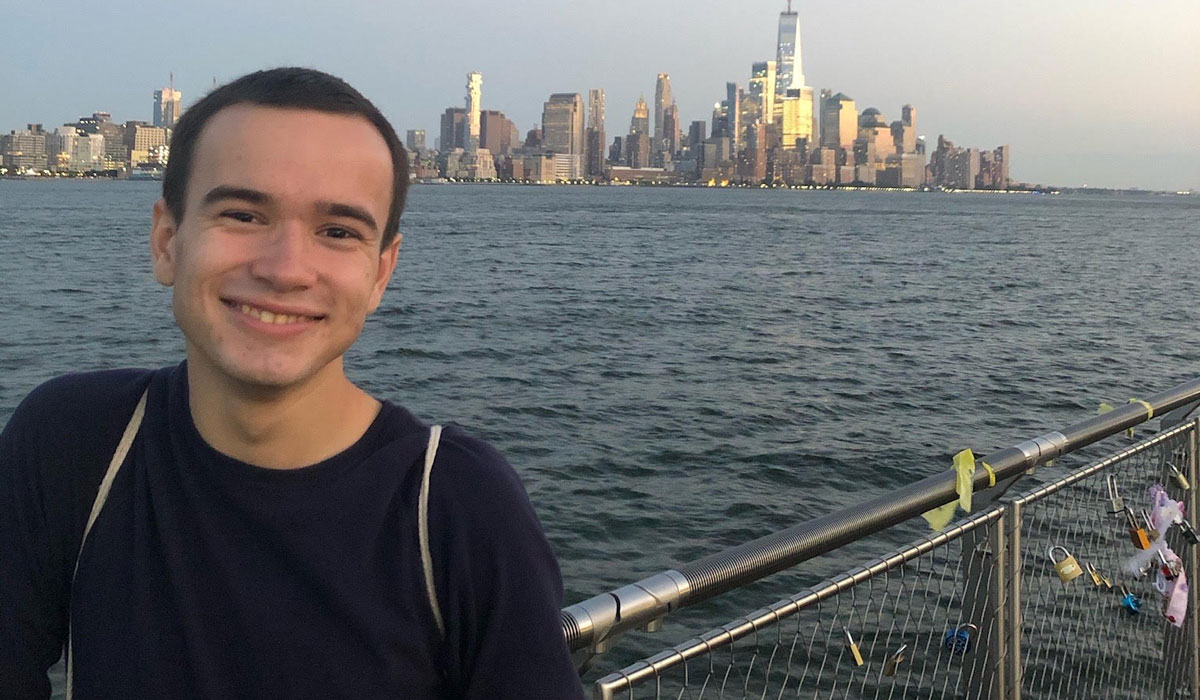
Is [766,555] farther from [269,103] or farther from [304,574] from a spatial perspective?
[269,103]

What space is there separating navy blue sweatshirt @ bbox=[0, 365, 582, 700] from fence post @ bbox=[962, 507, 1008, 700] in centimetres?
211

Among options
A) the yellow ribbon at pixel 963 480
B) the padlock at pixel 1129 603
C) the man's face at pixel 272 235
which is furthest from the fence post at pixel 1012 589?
the man's face at pixel 272 235

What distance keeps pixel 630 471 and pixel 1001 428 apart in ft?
24.1

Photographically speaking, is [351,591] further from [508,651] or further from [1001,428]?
[1001,428]

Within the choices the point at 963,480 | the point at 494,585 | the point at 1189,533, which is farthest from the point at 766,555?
the point at 1189,533

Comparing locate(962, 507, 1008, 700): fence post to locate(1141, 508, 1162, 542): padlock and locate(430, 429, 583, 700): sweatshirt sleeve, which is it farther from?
locate(430, 429, 583, 700): sweatshirt sleeve

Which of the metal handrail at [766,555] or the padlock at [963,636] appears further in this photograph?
the padlock at [963,636]

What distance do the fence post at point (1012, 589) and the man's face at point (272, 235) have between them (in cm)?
236

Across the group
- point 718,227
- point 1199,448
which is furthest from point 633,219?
point 1199,448

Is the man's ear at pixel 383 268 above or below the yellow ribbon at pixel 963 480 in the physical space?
above

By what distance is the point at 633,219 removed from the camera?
10238 centimetres

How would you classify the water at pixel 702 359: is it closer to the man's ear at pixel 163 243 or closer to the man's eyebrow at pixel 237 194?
the man's ear at pixel 163 243

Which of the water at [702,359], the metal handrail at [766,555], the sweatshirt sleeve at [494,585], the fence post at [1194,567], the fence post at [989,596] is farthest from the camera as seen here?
the water at [702,359]

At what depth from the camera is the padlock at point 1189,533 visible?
4.26 m
